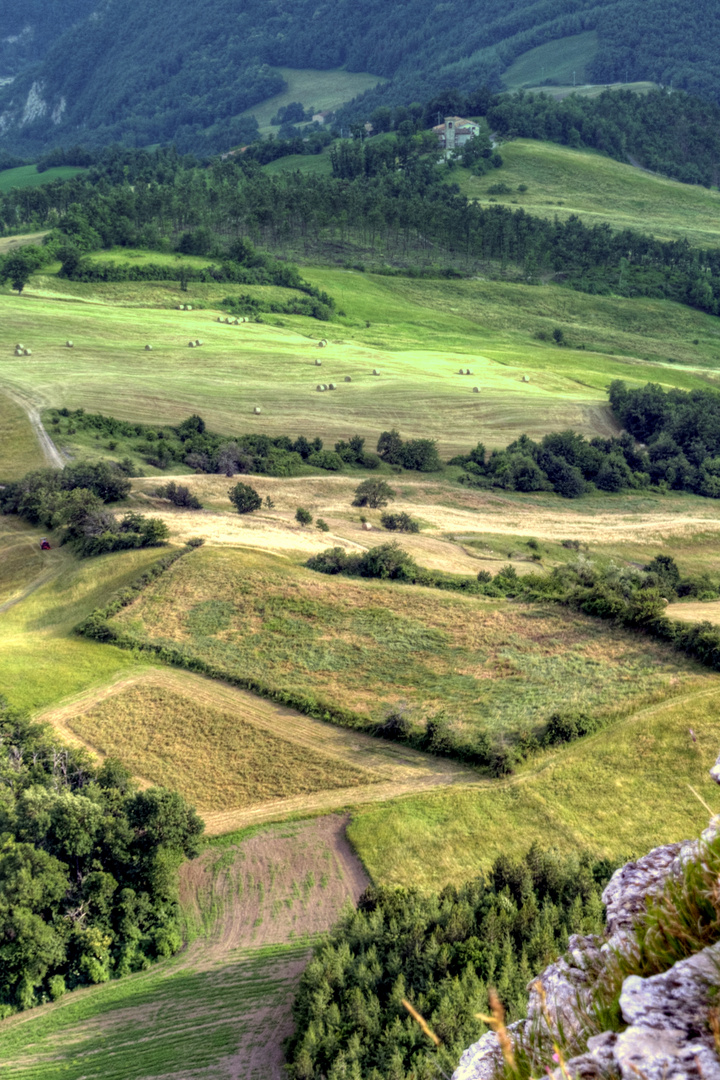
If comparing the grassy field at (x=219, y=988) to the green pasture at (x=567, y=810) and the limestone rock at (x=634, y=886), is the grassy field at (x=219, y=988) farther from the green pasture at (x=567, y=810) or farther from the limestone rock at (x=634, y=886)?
the limestone rock at (x=634, y=886)

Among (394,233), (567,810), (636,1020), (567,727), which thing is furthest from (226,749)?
(394,233)

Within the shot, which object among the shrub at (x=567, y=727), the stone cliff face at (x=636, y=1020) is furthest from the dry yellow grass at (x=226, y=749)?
the stone cliff face at (x=636, y=1020)

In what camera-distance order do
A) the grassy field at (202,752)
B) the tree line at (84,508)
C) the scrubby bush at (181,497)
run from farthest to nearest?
1. the scrubby bush at (181,497)
2. the tree line at (84,508)
3. the grassy field at (202,752)

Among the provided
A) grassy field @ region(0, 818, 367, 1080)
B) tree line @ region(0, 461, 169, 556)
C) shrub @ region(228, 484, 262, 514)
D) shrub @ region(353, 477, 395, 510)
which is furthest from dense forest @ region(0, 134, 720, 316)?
grassy field @ region(0, 818, 367, 1080)

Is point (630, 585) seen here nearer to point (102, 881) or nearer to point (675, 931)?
point (102, 881)

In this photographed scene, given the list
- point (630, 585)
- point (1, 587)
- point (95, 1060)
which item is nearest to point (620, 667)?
point (630, 585)

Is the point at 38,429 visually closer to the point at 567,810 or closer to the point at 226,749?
the point at 226,749

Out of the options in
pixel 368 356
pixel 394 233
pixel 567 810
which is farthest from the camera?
pixel 394 233
